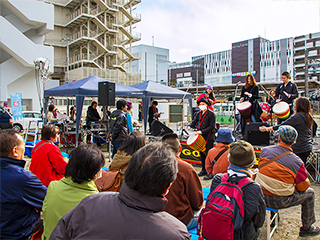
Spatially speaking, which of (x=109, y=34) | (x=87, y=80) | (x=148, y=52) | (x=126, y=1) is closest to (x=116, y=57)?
(x=109, y=34)

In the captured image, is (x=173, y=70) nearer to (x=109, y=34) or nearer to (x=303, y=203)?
(x=109, y=34)

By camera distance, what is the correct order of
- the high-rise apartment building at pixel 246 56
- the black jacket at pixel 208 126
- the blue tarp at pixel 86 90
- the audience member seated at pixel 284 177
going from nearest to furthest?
the audience member seated at pixel 284 177
the black jacket at pixel 208 126
the blue tarp at pixel 86 90
the high-rise apartment building at pixel 246 56

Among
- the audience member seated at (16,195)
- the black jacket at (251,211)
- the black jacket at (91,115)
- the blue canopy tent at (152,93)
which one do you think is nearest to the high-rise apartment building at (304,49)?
the blue canopy tent at (152,93)

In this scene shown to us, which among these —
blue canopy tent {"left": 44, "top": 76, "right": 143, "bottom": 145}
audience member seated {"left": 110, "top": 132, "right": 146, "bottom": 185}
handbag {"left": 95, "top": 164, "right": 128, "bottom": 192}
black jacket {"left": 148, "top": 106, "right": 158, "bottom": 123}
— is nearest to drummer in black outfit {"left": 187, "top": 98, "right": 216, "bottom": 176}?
audience member seated {"left": 110, "top": 132, "right": 146, "bottom": 185}

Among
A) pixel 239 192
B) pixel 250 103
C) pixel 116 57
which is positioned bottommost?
pixel 239 192

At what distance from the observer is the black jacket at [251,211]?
197cm

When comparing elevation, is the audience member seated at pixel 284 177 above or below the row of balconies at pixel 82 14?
below

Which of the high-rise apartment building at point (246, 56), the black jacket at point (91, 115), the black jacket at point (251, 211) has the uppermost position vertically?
the high-rise apartment building at point (246, 56)

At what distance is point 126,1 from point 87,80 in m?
35.0

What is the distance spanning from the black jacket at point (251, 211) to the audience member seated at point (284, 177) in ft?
2.83

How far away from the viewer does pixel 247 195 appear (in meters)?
1.97

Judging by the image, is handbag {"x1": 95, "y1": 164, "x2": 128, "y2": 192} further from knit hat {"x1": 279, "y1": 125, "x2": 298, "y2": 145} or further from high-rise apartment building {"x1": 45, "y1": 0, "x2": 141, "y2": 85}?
high-rise apartment building {"x1": 45, "y1": 0, "x2": 141, "y2": 85}

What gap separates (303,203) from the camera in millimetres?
2914

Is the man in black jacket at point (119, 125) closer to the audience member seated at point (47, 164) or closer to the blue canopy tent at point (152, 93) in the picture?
the audience member seated at point (47, 164)
